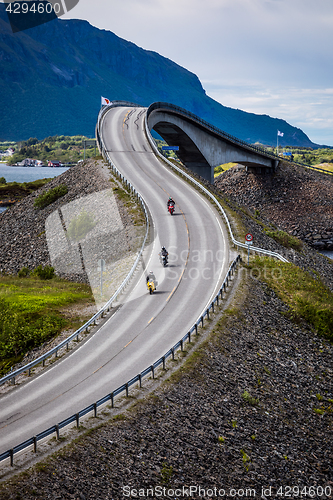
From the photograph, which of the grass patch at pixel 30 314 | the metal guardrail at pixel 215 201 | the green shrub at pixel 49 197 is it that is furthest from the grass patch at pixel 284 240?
the green shrub at pixel 49 197

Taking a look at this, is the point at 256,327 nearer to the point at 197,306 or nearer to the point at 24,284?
the point at 197,306

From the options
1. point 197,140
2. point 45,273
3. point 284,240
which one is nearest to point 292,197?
point 197,140

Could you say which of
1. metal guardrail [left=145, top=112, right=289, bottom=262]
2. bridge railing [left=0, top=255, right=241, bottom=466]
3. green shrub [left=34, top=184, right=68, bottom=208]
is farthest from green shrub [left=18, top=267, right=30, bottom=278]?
bridge railing [left=0, top=255, right=241, bottom=466]

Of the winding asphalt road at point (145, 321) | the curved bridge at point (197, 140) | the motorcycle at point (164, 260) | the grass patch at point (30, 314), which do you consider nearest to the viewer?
the winding asphalt road at point (145, 321)

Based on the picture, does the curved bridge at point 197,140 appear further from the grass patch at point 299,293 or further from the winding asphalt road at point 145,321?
the grass patch at point 299,293

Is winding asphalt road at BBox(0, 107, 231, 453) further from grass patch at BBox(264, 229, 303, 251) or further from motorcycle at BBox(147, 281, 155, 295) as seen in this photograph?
grass patch at BBox(264, 229, 303, 251)

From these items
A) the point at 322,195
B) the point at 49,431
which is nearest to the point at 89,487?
the point at 49,431
